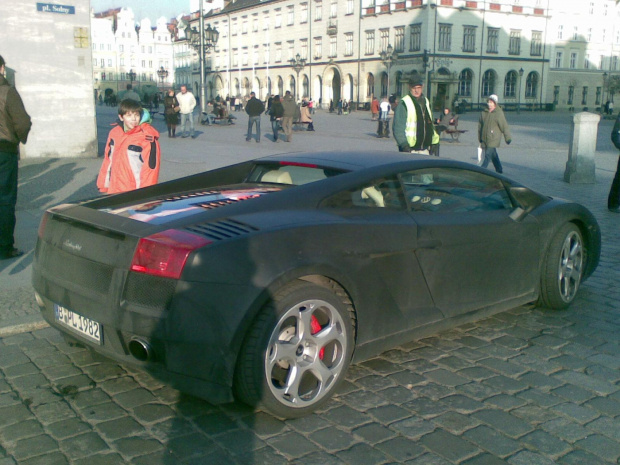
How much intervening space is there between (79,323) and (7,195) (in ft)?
11.5

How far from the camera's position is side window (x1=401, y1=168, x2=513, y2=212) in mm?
4680

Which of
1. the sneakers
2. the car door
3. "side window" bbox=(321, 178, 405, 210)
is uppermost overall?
"side window" bbox=(321, 178, 405, 210)

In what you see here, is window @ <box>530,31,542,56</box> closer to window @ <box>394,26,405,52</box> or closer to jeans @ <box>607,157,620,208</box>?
window @ <box>394,26,405,52</box>

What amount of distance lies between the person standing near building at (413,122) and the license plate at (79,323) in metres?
6.43

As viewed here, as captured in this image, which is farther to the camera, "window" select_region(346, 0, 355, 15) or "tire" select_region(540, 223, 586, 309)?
"window" select_region(346, 0, 355, 15)

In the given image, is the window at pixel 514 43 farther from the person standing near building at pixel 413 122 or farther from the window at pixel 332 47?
the person standing near building at pixel 413 122

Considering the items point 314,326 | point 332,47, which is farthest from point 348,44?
point 314,326

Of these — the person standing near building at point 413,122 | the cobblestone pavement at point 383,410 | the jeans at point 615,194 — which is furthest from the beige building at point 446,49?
the cobblestone pavement at point 383,410

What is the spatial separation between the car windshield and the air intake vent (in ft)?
2.74

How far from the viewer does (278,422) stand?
375 cm

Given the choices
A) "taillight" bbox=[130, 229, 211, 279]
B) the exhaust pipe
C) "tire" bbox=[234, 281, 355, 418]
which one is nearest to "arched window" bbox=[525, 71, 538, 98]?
"tire" bbox=[234, 281, 355, 418]

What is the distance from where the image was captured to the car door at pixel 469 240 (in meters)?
4.51

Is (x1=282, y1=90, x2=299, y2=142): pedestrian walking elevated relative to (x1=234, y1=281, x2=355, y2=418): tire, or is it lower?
elevated

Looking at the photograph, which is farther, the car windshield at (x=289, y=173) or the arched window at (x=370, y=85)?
the arched window at (x=370, y=85)
